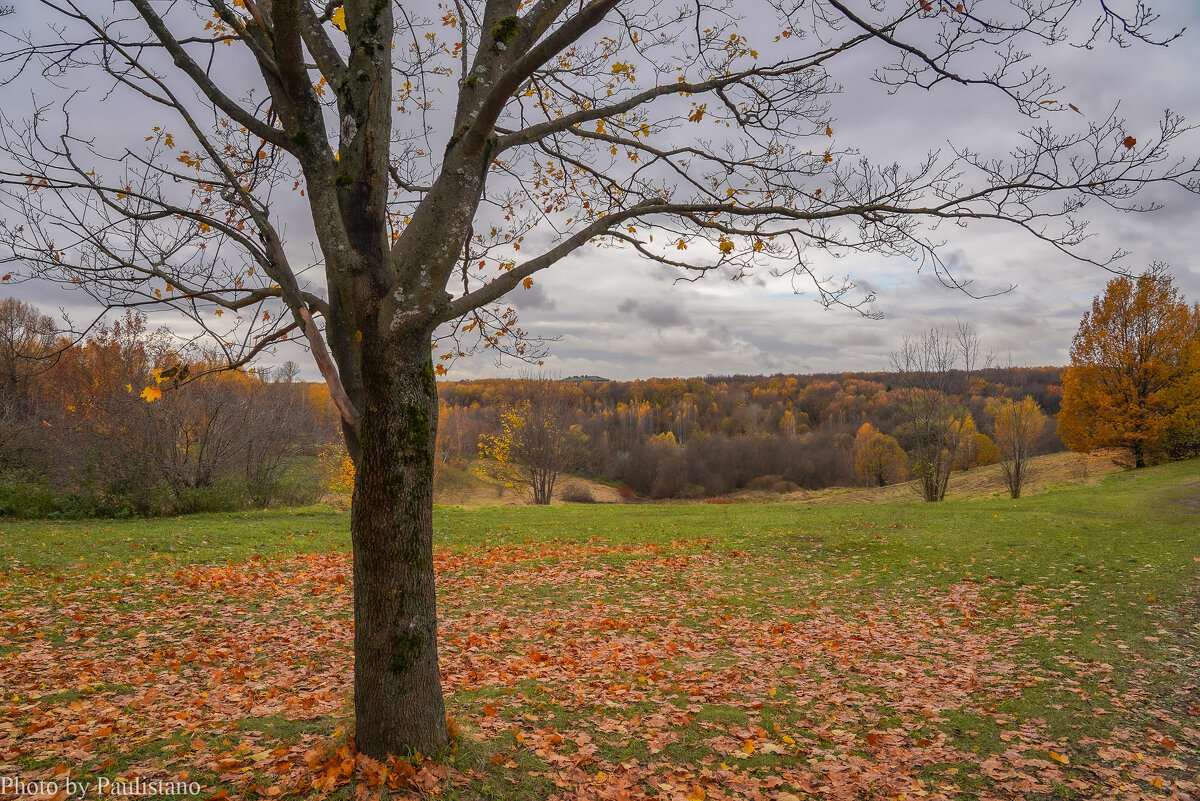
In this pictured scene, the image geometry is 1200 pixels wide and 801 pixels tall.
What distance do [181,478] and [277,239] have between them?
21153 millimetres

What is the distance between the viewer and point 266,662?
6457 millimetres

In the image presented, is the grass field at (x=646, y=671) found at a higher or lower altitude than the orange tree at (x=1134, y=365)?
lower

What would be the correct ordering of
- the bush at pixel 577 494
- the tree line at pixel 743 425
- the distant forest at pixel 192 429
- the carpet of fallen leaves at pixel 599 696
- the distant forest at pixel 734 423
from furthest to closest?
the distant forest at pixel 734 423 < the bush at pixel 577 494 < the tree line at pixel 743 425 < the distant forest at pixel 192 429 < the carpet of fallen leaves at pixel 599 696

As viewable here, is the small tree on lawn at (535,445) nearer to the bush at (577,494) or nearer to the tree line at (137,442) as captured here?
the bush at (577,494)

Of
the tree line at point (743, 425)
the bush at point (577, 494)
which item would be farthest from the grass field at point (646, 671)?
the bush at point (577, 494)

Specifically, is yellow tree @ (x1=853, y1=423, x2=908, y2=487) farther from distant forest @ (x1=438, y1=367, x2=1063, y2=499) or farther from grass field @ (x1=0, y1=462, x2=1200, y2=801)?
grass field @ (x1=0, y1=462, x2=1200, y2=801)

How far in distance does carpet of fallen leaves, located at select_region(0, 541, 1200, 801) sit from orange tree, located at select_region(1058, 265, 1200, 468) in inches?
1129

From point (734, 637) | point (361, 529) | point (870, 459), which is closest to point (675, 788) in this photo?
point (361, 529)

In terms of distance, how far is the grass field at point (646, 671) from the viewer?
4266 mm

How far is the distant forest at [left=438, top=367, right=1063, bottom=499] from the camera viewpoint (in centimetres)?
4975

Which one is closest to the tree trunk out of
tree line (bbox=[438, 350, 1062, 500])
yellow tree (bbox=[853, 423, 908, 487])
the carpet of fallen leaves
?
the carpet of fallen leaves

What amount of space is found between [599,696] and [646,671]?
941 millimetres

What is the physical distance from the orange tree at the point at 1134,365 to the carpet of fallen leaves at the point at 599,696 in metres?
28.7

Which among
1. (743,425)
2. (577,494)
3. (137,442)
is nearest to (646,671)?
(137,442)
